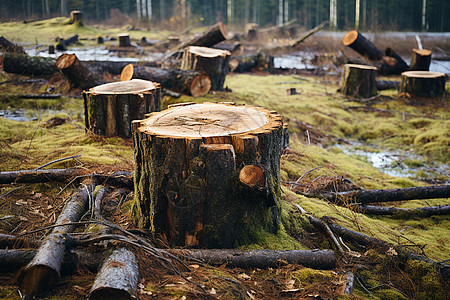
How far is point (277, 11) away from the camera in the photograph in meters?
37.9

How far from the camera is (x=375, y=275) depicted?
306cm

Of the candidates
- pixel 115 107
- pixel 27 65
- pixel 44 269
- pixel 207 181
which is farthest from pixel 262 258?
pixel 27 65

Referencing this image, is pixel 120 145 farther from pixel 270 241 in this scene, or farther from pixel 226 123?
pixel 270 241

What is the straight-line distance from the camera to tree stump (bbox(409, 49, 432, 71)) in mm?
12619

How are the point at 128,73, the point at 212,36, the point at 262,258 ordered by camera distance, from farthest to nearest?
the point at 212,36
the point at 128,73
the point at 262,258

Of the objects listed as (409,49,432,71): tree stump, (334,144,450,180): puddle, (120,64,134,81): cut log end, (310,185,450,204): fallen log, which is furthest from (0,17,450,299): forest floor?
(409,49,432,71): tree stump

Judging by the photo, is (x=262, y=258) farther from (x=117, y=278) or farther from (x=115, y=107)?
(x=115, y=107)

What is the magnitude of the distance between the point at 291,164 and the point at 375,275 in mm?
2868

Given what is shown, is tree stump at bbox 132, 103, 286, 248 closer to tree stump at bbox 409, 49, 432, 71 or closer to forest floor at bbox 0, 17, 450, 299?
forest floor at bbox 0, 17, 450, 299

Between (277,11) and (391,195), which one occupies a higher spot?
(277,11)

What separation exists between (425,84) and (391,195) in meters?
7.77

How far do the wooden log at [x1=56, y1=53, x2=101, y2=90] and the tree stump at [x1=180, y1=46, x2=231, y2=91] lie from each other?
233 cm

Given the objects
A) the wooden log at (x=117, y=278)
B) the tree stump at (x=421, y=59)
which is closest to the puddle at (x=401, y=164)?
the wooden log at (x=117, y=278)

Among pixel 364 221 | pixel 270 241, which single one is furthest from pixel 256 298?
pixel 364 221
